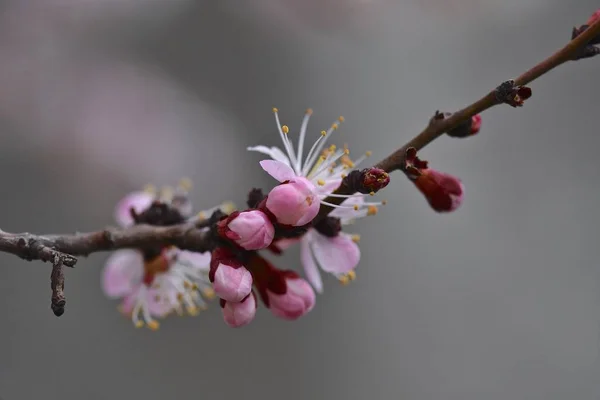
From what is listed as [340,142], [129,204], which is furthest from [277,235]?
[340,142]

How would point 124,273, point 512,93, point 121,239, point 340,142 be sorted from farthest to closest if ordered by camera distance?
point 340,142, point 124,273, point 121,239, point 512,93

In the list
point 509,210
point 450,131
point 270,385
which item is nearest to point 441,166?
point 509,210

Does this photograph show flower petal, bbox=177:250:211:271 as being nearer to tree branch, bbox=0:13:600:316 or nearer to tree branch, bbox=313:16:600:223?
tree branch, bbox=0:13:600:316

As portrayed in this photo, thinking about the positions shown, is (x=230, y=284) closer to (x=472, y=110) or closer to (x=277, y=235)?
(x=277, y=235)

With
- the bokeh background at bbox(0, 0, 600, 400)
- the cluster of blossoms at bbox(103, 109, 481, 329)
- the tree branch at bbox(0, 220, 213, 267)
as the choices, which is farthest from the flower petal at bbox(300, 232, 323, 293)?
the bokeh background at bbox(0, 0, 600, 400)

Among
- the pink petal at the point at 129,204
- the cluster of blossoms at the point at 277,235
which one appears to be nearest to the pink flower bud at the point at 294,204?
the cluster of blossoms at the point at 277,235
